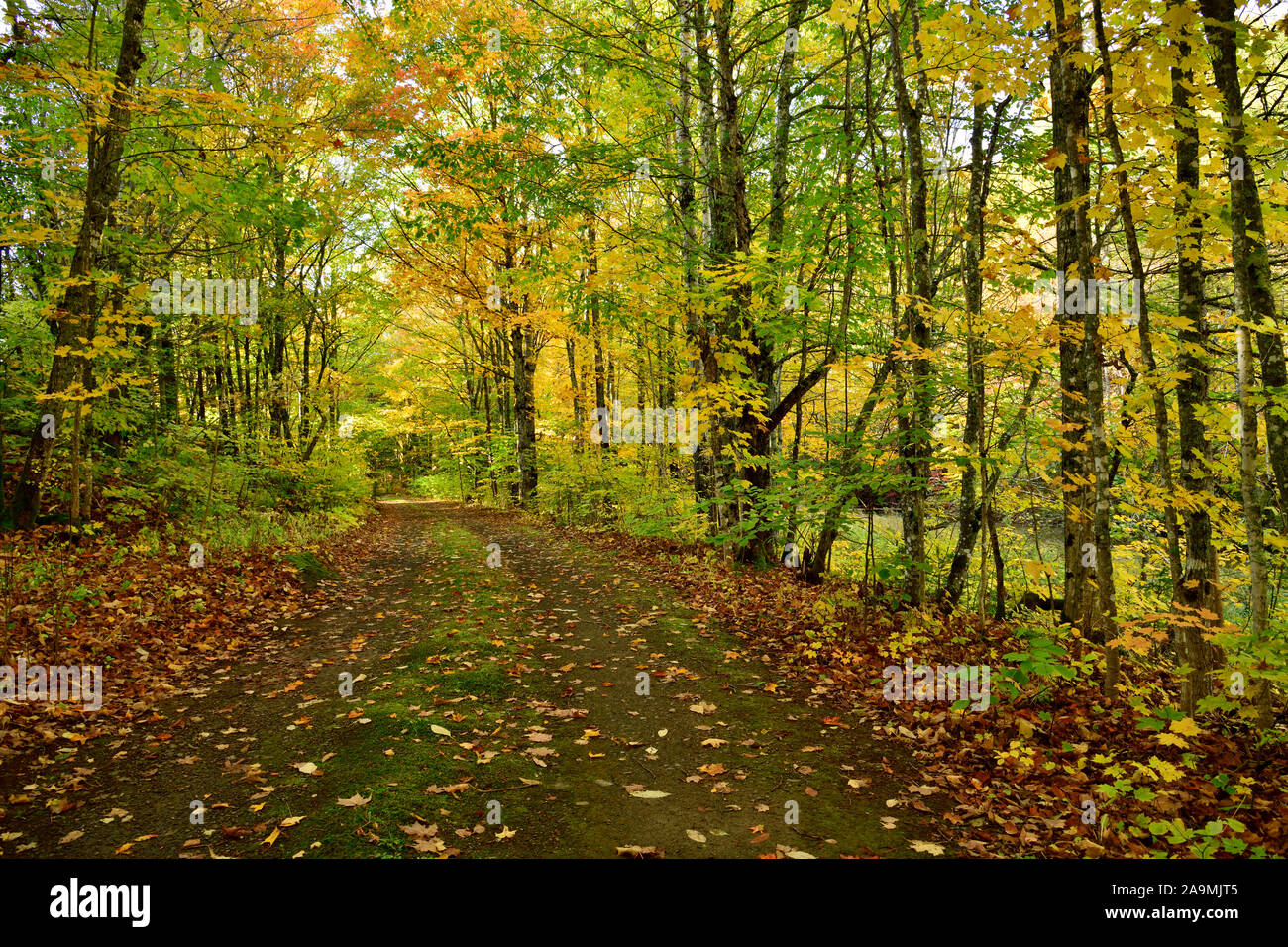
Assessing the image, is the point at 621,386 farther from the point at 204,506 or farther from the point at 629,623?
the point at 629,623

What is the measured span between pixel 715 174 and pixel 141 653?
32.3 ft

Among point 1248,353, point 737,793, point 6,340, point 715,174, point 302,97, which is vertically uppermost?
point 302,97

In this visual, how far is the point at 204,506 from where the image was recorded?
10.8 meters

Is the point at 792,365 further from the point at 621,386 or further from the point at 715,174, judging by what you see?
the point at 621,386

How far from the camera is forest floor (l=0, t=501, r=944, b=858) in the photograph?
3.42 metres

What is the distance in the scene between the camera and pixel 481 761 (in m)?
4.34

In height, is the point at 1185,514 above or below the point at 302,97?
below

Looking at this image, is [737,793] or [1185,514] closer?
[737,793]

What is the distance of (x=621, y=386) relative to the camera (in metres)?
24.8

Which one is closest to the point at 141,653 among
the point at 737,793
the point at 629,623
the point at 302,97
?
the point at 629,623

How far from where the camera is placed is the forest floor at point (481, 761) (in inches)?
135

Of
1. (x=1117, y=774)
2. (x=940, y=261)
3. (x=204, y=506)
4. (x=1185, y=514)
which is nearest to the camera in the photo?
(x=1117, y=774)

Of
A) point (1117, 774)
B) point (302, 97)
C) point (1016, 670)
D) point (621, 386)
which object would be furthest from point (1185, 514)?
point (621, 386)

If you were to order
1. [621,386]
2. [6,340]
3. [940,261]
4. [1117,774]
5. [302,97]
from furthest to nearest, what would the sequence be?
[621,386] < [302,97] < [940,261] < [6,340] < [1117,774]
